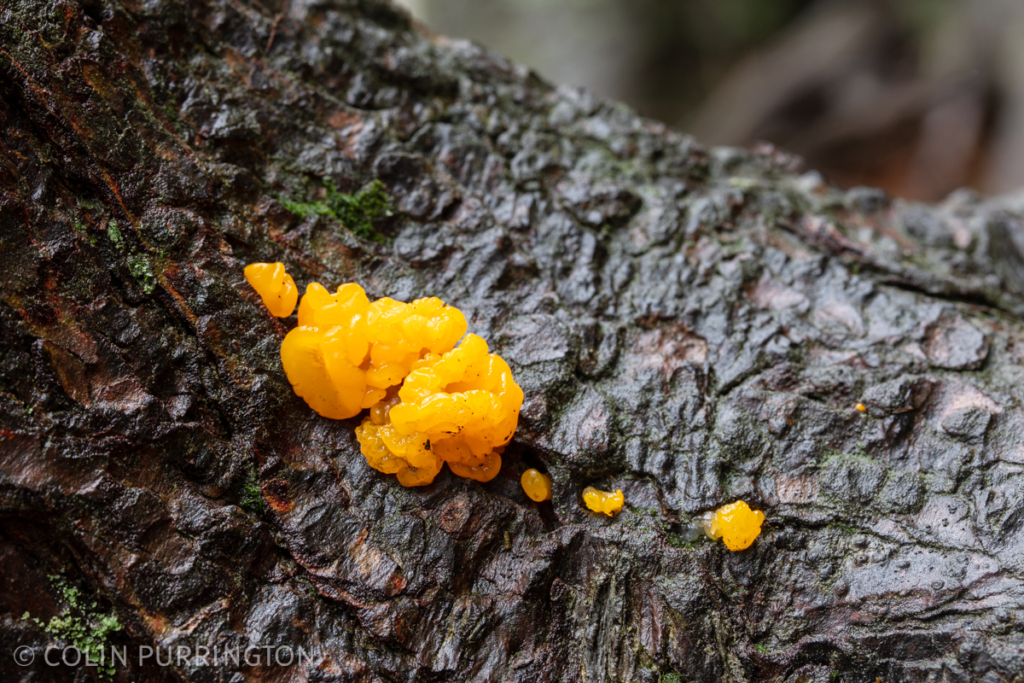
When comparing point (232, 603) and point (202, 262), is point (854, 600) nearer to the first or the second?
point (232, 603)

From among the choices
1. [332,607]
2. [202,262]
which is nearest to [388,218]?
[202,262]

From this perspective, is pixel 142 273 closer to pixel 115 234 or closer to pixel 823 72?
pixel 115 234

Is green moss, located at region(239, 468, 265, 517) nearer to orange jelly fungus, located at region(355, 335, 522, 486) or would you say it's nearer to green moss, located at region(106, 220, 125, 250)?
orange jelly fungus, located at region(355, 335, 522, 486)

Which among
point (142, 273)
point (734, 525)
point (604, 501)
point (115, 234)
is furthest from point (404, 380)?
point (734, 525)


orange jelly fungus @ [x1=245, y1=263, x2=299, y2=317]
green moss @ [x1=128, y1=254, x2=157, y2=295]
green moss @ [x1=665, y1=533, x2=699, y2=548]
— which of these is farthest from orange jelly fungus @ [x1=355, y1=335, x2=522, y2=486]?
green moss @ [x1=128, y1=254, x2=157, y2=295]

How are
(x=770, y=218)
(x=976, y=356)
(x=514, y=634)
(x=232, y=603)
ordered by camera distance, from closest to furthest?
(x=232, y=603) → (x=514, y=634) → (x=976, y=356) → (x=770, y=218)
